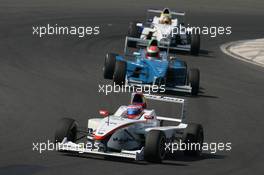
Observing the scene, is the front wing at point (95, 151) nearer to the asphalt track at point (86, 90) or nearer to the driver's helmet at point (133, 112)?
the asphalt track at point (86, 90)

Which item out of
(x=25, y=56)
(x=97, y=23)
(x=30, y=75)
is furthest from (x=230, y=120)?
(x=97, y=23)

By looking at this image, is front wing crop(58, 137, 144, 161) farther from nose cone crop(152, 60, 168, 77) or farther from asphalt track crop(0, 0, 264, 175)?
nose cone crop(152, 60, 168, 77)

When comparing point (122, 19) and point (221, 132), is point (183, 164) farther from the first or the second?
point (122, 19)

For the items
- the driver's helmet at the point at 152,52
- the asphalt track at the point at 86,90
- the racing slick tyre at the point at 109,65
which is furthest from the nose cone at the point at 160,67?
the racing slick tyre at the point at 109,65

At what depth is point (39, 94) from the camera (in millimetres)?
24828

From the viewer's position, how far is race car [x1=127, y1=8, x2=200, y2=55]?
34875 millimetres

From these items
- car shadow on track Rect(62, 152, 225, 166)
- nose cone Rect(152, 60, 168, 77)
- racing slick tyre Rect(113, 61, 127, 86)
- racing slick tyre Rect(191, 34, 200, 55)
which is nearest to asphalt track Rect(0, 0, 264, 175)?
car shadow on track Rect(62, 152, 225, 166)

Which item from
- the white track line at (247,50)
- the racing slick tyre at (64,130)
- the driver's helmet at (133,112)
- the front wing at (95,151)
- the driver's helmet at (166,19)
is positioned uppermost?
the driver's helmet at (133,112)

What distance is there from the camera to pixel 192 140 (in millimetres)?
18734

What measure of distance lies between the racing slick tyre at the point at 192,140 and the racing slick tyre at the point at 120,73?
7683mm

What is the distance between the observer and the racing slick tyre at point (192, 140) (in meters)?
18.7

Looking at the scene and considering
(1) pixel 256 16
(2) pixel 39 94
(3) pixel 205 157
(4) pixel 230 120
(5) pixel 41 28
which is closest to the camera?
(3) pixel 205 157

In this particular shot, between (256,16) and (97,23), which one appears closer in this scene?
(97,23)

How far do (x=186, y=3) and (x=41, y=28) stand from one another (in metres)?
15.3
